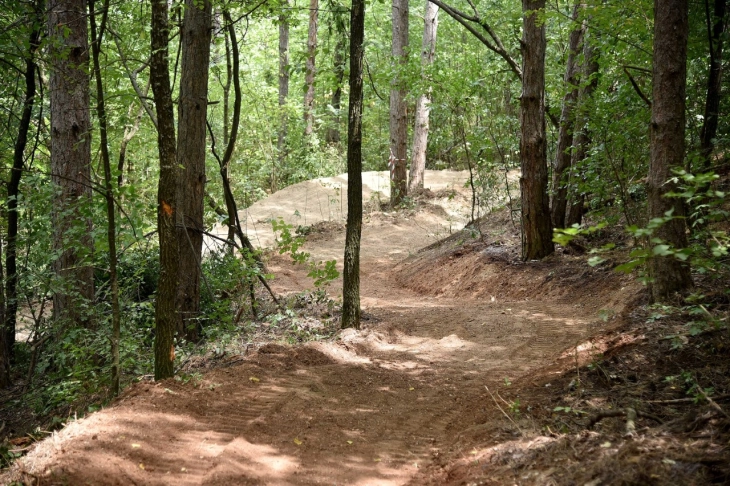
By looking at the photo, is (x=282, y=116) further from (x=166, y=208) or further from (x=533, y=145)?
(x=166, y=208)

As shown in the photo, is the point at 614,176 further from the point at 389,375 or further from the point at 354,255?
the point at 389,375

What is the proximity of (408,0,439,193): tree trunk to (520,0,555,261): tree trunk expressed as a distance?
23.6 feet

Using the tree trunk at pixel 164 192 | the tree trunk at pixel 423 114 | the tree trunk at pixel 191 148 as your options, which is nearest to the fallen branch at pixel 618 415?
the tree trunk at pixel 164 192

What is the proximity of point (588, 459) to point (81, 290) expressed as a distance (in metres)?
6.97

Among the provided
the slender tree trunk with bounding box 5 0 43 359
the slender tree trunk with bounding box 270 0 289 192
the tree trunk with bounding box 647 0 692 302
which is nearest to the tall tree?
the slender tree trunk with bounding box 270 0 289 192

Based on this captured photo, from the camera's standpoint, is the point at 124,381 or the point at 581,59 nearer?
the point at 124,381

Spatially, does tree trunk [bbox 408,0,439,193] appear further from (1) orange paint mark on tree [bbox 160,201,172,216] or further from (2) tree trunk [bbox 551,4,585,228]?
(1) orange paint mark on tree [bbox 160,201,172,216]

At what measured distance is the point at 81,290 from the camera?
27.1ft

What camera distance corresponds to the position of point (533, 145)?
444 inches

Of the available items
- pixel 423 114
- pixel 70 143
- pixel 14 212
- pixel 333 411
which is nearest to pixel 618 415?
pixel 333 411

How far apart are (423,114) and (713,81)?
13.7 metres

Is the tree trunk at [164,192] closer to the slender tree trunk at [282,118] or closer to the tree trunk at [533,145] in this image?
the tree trunk at [533,145]

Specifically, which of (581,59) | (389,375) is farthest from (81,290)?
(581,59)

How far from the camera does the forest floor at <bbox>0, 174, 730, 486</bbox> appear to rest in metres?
3.71
